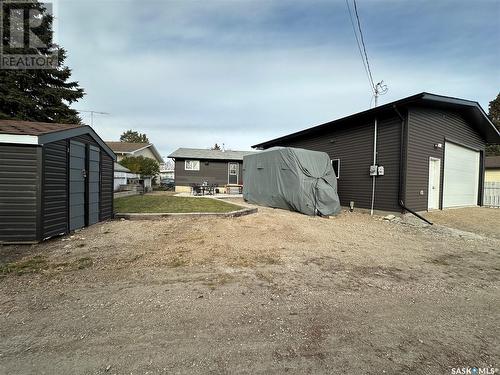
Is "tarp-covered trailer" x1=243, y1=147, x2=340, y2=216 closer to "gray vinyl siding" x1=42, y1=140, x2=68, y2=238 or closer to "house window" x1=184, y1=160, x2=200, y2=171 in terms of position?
"gray vinyl siding" x1=42, y1=140, x2=68, y2=238

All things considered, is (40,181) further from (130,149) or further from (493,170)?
(493,170)

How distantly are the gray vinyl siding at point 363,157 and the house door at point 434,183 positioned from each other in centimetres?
190

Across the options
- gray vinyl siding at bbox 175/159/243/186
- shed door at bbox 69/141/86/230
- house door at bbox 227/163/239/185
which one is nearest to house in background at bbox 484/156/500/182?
house door at bbox 227/163/239/185

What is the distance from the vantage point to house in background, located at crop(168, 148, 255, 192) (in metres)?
21.0

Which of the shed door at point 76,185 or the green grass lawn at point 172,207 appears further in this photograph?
the green grass lawn at point 172,207

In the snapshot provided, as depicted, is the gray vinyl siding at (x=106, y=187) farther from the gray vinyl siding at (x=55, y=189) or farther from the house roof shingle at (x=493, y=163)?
the house roof shingle at (x=493, y=163)

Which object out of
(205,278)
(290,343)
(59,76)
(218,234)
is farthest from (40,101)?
(290,343)

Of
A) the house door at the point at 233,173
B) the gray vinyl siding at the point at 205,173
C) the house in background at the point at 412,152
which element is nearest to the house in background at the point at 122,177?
the gray vinyl siding at the point at 205,173

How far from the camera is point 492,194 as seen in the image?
1412cm

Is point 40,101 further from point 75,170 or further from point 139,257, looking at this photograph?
point 139,257

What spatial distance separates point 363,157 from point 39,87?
1998 cm

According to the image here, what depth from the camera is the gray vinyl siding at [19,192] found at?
5.19 metres

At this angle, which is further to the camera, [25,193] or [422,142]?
[422,142]

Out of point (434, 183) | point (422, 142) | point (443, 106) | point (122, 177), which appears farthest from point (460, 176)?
point (122, 177)
